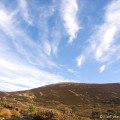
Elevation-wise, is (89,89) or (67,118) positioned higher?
(89,89)

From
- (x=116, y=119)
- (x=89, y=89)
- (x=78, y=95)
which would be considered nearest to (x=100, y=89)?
(x=89, y=89)

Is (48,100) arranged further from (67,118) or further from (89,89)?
(67,118)

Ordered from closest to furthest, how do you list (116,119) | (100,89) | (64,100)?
(116,119), (64,100), (100,89)

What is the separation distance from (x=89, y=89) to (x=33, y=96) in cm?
1630

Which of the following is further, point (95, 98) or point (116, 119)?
point (95, 98)

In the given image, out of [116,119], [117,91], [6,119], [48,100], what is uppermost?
[117,91]

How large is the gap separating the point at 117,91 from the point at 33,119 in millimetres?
62580

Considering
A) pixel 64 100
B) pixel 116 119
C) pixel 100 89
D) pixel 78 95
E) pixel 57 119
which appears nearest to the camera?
pixel 57 119

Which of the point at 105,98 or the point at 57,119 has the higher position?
the point at 105,98

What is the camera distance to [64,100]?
6900cm

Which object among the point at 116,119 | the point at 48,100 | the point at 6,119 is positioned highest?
the point at 48,100

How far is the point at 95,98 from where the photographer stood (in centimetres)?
7025

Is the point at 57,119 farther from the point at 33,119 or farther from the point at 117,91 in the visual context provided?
the point at 117,91

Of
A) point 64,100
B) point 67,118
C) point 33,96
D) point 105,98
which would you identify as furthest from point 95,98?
point 67,118
